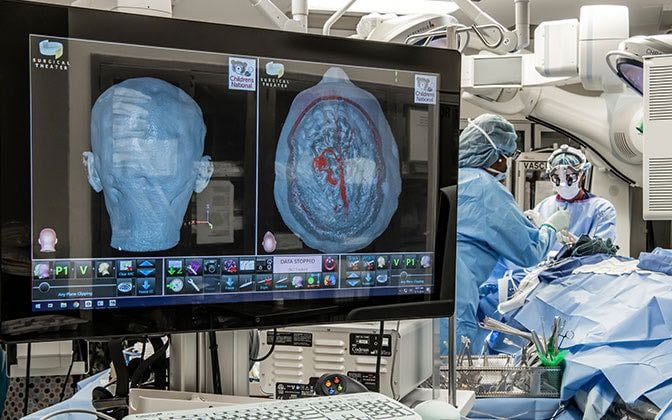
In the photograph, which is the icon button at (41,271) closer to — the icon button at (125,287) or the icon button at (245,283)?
the icon button at (125,287)

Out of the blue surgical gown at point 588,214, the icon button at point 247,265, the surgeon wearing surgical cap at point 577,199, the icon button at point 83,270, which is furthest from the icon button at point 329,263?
the blue surgical gown at point 588,214

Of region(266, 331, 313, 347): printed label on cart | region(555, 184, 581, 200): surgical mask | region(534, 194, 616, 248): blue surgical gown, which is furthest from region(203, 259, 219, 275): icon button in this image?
region(555, 184, 581, 200): surgical mask

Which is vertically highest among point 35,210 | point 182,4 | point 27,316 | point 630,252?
point 182,4

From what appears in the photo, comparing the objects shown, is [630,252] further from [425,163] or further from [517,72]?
[425,163]

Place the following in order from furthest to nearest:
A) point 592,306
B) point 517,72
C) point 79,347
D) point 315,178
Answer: point 517,72
point 592,306
point 79,347
point 315,178

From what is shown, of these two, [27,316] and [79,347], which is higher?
[27,316]

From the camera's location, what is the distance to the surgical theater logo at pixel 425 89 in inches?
41.5

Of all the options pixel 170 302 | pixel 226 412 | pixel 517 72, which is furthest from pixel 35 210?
pixel 517 72

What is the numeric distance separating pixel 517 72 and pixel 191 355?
8.04ft

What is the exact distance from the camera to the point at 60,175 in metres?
0.83

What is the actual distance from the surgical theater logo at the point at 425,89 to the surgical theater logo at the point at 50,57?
1.59ft

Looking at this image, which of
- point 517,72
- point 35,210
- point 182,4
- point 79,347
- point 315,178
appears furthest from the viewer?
point 517,72

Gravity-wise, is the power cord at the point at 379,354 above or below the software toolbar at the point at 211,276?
below

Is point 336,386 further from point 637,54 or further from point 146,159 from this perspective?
point 637,54
